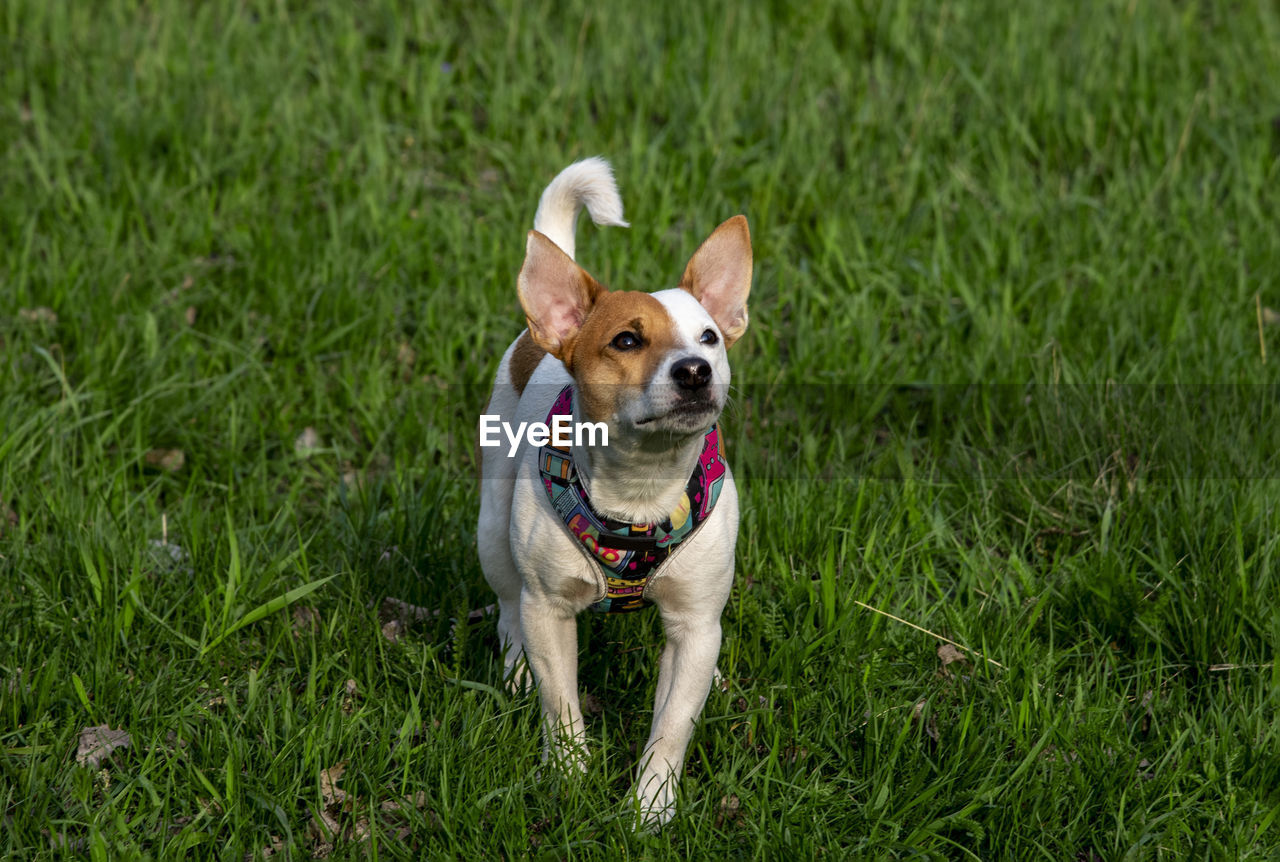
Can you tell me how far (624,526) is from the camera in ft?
10.3

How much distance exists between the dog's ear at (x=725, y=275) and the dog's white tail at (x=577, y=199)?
300 millimetres

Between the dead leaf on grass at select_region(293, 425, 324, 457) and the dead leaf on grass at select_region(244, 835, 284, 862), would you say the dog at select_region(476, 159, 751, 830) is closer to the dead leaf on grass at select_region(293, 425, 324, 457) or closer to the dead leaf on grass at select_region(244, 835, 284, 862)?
the dead leaf on grass at select_region(244, 835, 284, 862)

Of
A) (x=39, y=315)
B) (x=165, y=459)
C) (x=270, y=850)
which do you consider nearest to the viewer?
(x=270, y=850)

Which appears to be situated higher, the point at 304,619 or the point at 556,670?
the point at 556,670

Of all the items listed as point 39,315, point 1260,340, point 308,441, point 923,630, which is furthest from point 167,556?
point 1260,340

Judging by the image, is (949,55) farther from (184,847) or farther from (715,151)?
(184,847)

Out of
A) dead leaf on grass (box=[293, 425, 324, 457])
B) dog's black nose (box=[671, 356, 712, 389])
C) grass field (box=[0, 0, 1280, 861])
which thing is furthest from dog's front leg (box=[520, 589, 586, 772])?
dead leaf on grass (box=[293, 425, 324, 457])

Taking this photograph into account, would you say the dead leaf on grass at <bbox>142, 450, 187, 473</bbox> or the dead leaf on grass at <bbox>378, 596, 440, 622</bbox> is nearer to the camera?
the dead leaf on grass at <bbox>378, 596, 440, 622</bbox>

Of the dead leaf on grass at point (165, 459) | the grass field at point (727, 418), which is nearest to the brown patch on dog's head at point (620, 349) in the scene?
the grass field at point (727, 418)

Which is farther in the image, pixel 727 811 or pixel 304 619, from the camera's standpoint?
pixel 304 619

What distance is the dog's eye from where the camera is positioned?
2967 mm

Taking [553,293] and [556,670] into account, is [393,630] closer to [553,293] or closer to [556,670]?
[556,670]

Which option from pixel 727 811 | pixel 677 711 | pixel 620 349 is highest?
pixel 620 349

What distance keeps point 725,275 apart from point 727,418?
5.39ft
